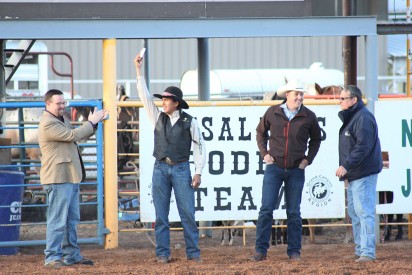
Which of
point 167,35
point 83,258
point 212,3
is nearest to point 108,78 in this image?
point 167,35

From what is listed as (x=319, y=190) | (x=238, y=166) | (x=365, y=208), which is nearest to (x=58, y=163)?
(x=238, y=166)

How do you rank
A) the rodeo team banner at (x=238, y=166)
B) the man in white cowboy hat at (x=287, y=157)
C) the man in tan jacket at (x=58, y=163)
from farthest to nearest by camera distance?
the rodeo team banner at (x=238, y=166) → the man in white cowboy hat at (x=287, y=157) → the man in tan jacket at (x=58, y=163)

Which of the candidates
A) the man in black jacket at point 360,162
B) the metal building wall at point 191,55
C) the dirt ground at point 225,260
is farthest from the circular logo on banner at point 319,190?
the metal building wall at point 191,55

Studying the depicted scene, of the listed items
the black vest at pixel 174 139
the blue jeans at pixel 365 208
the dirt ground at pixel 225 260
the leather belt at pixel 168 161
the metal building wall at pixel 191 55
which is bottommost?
the dirt ground at pixel 225 260

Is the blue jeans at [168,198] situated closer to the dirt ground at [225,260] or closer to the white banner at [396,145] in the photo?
the dirt ground at [225,260]

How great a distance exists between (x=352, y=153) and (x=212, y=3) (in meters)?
2.94

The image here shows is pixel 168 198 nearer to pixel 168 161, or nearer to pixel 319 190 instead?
pixel 168 161

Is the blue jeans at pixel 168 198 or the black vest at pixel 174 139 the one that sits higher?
the black vest at pixel 174 139

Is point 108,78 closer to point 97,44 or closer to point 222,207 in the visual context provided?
point 222,207

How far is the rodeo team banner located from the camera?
36.4 feet

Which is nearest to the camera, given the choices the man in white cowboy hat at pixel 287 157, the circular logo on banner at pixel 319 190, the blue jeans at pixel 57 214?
the blue jeans at pixel 57 214

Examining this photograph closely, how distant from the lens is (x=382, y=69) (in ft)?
119

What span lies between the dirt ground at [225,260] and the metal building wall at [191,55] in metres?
21.9

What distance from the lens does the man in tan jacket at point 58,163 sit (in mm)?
9016
